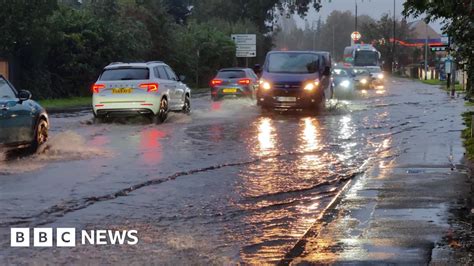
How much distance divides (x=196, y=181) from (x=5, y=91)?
4.36m

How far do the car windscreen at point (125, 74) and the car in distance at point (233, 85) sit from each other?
36.6 feet

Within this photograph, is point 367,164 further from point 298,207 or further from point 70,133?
point 70,133

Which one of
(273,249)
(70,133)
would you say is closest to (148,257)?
(273,249)

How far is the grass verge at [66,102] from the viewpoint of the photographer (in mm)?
31922

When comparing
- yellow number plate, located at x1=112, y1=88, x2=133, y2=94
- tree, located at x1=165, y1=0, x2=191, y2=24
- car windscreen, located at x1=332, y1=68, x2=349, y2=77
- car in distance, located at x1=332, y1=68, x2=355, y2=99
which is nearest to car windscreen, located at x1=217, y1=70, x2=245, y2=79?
car in distance, located at x1=332, y1=68, x2=355, y2=99

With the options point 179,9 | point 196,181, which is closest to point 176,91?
point 196,181

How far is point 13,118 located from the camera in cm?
1268

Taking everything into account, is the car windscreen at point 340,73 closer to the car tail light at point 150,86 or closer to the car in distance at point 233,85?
the car in distance at point 233,85

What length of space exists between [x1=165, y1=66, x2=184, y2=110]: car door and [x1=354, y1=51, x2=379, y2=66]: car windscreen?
39.9 m

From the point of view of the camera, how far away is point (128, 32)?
41094mm

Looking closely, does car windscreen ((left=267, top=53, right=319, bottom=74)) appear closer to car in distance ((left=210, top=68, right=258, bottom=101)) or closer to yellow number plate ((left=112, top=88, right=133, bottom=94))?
car in distance ((left=210, top=68, right=258, bottom=101))

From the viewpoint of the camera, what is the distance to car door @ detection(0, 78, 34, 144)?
1243cm

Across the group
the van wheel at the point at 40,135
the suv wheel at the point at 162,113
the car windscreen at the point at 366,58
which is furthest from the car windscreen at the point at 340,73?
the van wheel at the point at 40,135

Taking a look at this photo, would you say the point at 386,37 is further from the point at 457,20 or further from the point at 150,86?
the point at 457,20
